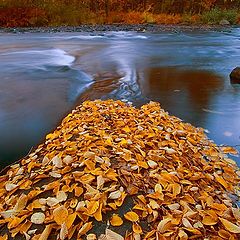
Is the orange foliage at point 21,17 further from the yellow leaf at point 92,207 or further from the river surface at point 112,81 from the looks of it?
the yellow leaf at point 92,207

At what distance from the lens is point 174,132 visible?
4.01m

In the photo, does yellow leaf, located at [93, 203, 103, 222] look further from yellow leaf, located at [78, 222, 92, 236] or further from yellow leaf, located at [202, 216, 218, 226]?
yellow leaf, located at [202, 216, 218, 226]

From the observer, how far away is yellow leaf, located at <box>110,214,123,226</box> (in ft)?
7.23

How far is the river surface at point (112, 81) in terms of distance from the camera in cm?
509

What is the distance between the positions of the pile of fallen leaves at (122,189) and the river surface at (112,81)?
3.32 feet

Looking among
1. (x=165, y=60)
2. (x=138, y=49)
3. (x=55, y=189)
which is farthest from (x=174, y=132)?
(x=138, y=49)

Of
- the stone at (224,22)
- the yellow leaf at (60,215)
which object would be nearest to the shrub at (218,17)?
the stone at (224,22)

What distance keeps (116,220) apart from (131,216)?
0.11 metres

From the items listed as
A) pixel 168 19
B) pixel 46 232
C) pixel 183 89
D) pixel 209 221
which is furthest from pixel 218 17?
pixel 46 232

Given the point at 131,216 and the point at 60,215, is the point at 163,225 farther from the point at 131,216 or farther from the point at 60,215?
the point at 60,215

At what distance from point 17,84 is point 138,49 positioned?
6.84 metres

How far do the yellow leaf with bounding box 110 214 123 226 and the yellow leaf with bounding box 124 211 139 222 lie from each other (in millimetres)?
53

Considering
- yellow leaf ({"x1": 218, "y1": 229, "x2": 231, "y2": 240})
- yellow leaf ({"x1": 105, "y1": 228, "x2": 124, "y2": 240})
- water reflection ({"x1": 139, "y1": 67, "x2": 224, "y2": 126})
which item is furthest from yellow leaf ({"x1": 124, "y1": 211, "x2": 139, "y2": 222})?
water reflection ({"x1": 139, "y1": 67, "x2": 224, "y2": 126})

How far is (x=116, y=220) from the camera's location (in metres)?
2.22
